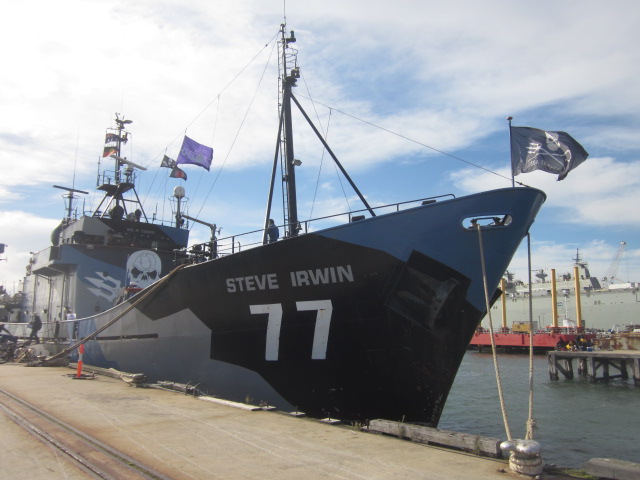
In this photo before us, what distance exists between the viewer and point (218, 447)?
5.52m

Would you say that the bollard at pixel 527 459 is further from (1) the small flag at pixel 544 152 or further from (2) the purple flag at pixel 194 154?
(2) the purple flag at pixel 194 154

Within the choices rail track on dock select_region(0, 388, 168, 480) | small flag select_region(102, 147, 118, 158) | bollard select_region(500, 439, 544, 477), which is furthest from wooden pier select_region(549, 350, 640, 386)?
rail track on dock select_region(0, 388, 168, 480)

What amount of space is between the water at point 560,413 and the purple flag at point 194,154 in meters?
9.64

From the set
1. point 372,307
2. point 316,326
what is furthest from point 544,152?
point 316,326

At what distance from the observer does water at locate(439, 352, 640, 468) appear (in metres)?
10.7

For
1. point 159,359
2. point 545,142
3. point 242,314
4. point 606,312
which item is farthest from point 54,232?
point 606,312

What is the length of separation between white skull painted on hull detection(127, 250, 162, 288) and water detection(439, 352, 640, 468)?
10.3m

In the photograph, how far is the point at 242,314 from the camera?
914 centimetres

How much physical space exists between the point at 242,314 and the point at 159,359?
3.71 m

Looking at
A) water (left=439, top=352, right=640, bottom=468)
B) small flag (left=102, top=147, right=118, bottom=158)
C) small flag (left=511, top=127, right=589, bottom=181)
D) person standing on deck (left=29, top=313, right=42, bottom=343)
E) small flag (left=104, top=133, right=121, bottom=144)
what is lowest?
water (left=439, top=352, right=640, bottom=468)

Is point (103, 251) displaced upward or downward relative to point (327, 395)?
upward

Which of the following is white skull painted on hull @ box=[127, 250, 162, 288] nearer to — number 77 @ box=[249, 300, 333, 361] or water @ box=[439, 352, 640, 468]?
number 77 @ box=[249, 300, 333, 361]

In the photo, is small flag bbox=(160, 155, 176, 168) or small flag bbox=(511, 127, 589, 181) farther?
small flag bbox=(160, 155, 176, 168)

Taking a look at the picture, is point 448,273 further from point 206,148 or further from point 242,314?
point 206,148
